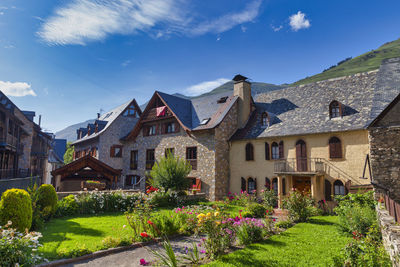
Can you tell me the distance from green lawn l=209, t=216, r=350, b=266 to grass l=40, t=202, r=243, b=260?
4415mm

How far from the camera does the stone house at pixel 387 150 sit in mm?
13031

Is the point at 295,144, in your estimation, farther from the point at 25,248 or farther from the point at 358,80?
the point at 25,248

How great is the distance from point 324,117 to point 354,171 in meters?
4.34

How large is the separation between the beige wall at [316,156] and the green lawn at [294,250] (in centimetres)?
645

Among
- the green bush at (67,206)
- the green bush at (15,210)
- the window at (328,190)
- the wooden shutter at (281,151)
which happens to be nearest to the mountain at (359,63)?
the wooden shutter at (281,151)

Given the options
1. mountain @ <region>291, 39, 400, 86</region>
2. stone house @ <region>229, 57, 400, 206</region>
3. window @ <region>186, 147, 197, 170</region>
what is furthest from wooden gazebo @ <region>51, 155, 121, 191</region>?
→ mountain @ <region>291, 39, 400, 86</region>

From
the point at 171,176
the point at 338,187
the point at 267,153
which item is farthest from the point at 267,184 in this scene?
the point at 171,176

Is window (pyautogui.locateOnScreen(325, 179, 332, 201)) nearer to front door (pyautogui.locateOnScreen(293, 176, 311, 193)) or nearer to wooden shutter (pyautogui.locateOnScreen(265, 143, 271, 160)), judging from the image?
front door (pyautogui.locateOnScreen(293, 176, 311, 193))

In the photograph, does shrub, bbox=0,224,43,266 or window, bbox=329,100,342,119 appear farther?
window, bbox=329,100,342,119

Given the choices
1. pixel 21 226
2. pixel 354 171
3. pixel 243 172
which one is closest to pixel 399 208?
pixel 354 171

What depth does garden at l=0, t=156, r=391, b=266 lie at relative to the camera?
629 centimetres

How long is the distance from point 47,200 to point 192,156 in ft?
42.7

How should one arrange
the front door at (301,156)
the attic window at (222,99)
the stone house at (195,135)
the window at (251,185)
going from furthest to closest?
1. the attic window at (222,99)
2. the stone house at (195,135)
3. the window at (251,185)
4. the front door at (301,156)

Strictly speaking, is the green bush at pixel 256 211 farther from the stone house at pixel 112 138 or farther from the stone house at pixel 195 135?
the stone house at pixel 112 138
